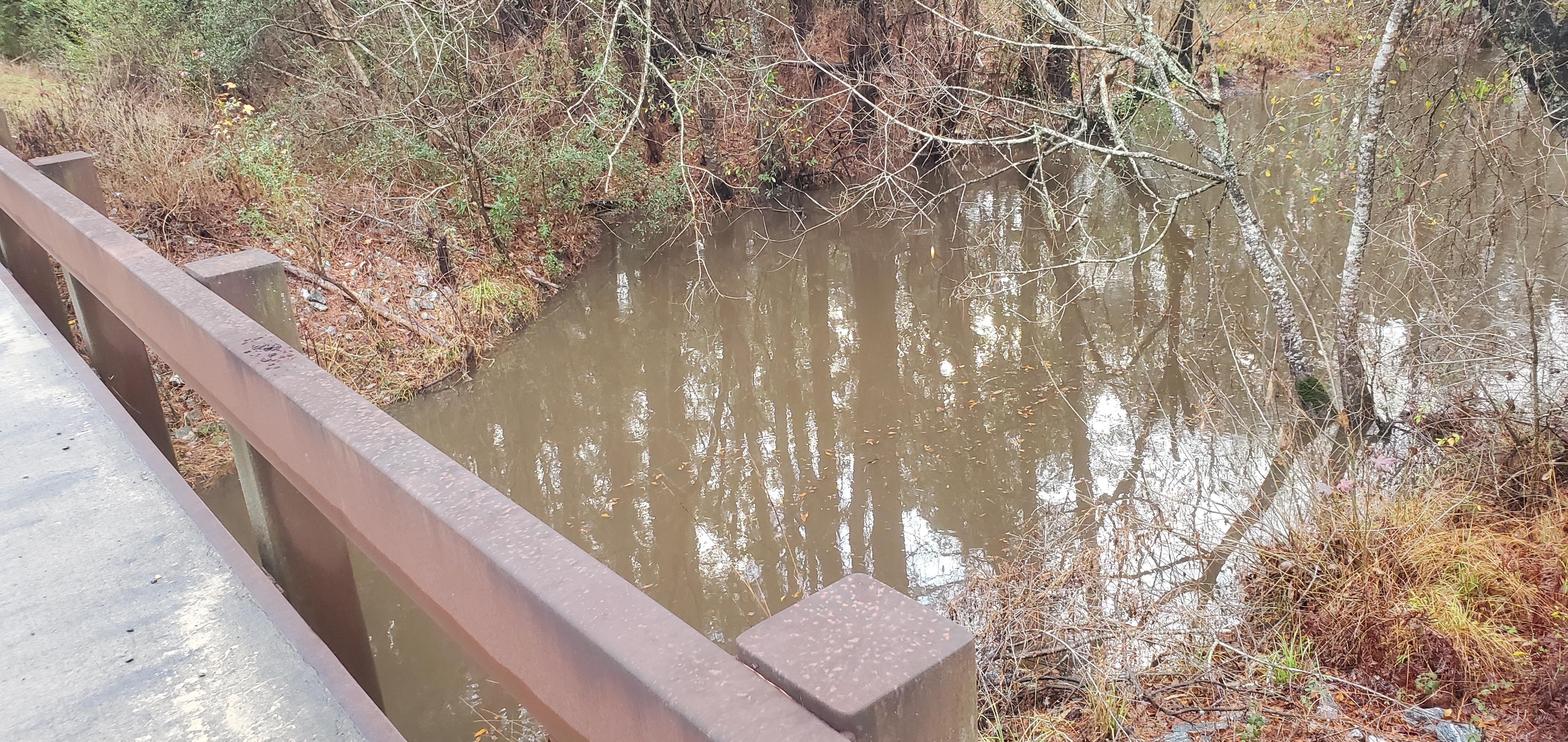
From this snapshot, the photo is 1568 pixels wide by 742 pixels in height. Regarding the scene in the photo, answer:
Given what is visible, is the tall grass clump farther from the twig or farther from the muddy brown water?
the twig

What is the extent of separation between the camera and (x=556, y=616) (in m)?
0.98

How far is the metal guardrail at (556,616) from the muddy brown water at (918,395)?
13.6 ft

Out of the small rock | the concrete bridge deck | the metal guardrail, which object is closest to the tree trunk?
the small rock

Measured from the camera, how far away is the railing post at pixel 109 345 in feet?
13.2

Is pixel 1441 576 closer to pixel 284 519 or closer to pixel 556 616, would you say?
pixel 284 519

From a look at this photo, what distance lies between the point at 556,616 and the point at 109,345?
393cm

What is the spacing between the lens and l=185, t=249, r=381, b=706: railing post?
6.87 ft

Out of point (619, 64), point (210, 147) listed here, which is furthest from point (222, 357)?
point (619, 64)

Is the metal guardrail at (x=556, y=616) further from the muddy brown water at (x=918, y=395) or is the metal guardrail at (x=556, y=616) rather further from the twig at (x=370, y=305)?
the twig at (x=370, y=305)

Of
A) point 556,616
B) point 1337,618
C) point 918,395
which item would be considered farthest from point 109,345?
point 918,395

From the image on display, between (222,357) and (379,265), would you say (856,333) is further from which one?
(222,357)

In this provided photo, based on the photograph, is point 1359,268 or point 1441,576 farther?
point 1359,268

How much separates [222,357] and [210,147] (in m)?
10.6

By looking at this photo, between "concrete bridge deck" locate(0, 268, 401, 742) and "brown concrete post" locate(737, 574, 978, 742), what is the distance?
92cm
